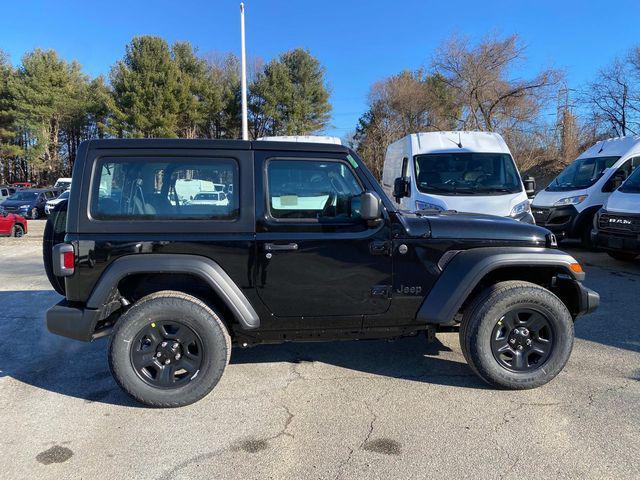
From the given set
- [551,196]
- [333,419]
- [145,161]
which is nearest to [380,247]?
[333,419]

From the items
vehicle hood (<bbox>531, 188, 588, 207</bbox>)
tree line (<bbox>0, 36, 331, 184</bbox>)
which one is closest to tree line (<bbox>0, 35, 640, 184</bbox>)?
tree line (<bbox>0, 36, 331, 184</bbox>)

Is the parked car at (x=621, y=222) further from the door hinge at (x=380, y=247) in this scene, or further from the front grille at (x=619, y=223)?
the door hinge at (x=380, y=247)

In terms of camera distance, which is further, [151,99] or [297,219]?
[151,99]

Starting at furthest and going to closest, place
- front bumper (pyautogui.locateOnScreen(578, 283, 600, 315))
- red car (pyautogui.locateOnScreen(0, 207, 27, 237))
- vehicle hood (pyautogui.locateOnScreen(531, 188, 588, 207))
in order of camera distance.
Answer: red car (pyautogui.locateOnScreen(0, 207, 27, 237)) < vehicle hood (pyautogui.locateOnScreen(531, 188, 588, 207)) < front bumper (pyautogui.locateOnScreen(578, 283, 600, 315))

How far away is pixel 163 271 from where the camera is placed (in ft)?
11.1

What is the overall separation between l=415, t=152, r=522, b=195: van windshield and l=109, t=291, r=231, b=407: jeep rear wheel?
5.74 metres

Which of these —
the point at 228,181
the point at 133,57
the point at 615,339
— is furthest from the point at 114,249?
the point at 133,57

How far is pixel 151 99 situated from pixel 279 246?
35613 mm

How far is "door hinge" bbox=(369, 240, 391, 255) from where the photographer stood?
358cm

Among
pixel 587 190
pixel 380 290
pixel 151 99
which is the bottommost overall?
pixel 380 290

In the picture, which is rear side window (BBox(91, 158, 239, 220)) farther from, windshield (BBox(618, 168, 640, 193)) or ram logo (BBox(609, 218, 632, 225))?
windshield (BBox(618, 168, 640, 193))

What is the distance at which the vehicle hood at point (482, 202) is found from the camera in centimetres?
770

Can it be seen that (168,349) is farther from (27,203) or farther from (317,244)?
(27,203)

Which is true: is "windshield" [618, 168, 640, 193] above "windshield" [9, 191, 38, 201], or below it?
above
